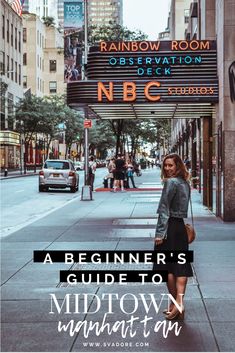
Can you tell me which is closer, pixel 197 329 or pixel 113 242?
pixel 197 329

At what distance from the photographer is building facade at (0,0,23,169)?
75000mm

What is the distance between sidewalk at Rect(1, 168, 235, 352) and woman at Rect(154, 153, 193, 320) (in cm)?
38

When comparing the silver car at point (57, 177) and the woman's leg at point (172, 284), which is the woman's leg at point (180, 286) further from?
the silver car at point (57, 177)

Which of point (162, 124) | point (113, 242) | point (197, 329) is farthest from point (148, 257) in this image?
point (162, 124)

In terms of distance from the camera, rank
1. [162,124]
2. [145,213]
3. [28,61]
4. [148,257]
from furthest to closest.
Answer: [28,61] → [162,124] → [145,213] → [148,257]

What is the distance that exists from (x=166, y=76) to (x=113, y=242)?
6.40 m

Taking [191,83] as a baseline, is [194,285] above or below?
below

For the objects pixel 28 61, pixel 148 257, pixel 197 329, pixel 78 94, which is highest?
pixel 28 61

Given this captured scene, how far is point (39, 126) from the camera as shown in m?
73.3

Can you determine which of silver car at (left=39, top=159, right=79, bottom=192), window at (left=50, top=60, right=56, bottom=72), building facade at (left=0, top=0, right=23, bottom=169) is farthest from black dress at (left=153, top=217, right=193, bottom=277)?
window at (left=50, top=60, right=56, bottom=72)

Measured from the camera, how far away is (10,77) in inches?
3150

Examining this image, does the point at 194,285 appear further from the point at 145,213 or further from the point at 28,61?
the point at 28,61

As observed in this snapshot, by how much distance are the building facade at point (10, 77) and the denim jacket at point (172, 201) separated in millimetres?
64937

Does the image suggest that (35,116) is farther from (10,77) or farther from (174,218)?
(174,218)
